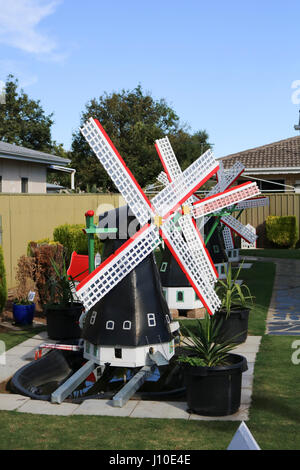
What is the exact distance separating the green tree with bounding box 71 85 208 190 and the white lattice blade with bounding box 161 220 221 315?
37.2 metres

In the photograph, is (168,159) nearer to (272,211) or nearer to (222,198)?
(222,198)

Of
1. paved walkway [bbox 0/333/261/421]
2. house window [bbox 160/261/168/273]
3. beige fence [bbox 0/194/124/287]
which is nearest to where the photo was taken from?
paved walkway [bbox 0/333/261/421]

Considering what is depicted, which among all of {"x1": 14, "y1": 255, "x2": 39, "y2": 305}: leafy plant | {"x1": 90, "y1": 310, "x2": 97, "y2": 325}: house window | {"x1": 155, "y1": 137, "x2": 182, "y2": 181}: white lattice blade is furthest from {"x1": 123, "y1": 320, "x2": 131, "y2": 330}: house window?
{"x1": 155, "y1": 137, "x2": 182, "y2": 181}: white lattice blade

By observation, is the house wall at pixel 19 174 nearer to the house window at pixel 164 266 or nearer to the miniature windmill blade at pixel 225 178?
the miniature windmill blade at pixel 225 178

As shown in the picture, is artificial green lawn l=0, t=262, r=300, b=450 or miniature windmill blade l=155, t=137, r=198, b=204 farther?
miniature windmill blade l=155, t=137, r=198, b=204

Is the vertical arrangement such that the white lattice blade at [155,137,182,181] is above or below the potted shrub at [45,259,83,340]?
above

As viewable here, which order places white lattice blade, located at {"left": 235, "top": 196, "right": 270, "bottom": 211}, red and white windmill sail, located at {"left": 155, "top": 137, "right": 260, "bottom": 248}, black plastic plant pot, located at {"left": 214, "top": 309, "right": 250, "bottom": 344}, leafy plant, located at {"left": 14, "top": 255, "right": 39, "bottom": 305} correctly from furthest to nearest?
white lattice blade, located at {"left": 235, "top": 196, "right": 270, "bottom": 211} < leafy plant, located at {"left": 14, "top": 255, "right": 39, "bottom": 305} < red and white windmill sail, located at {"left": 155, "top": 137, "right": 260, "bottom": 248} < black plastic plant pot, located at {"left": 214, "top": 309, "right": 250, "bottom": 344}

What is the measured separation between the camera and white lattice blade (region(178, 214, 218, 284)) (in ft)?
30.1

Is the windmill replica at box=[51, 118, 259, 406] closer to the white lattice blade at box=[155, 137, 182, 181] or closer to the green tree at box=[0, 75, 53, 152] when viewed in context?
the white lattice blade at box=[155, 137, 182, 181]

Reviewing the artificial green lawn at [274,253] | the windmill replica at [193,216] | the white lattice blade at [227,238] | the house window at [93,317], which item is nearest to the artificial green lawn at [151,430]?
the house window at [93,317]

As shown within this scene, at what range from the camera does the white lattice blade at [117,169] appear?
26.3ft

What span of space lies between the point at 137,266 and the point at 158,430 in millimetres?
2789

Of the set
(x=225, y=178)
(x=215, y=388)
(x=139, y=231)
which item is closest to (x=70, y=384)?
(x=215, y=388)
